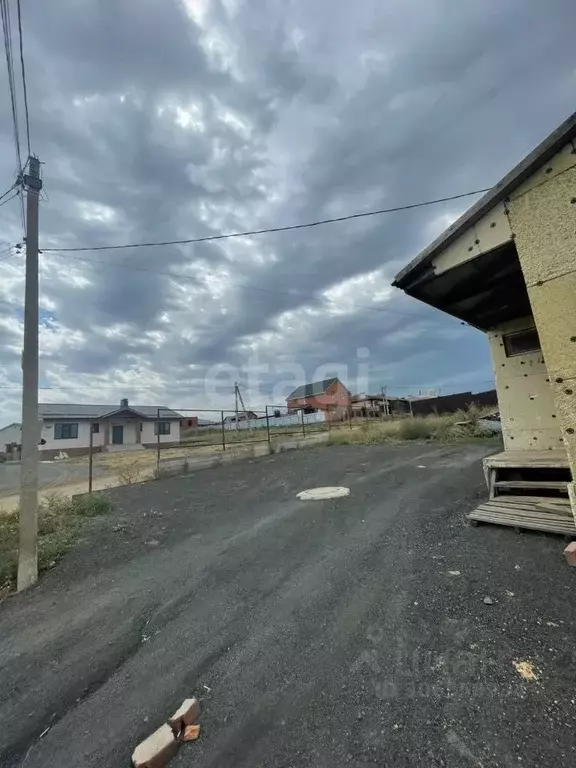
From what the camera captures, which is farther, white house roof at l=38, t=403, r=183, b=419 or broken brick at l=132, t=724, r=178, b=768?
white house roof at l=38, t=403, r=183, b=419

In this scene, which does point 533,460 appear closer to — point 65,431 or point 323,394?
point 65,431

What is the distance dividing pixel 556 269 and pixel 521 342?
3.00m

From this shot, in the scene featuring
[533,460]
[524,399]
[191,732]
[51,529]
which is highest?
[524,399]

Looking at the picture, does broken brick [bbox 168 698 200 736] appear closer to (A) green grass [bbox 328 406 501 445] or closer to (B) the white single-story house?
(A) green grass [bbox 328 406 501 445]

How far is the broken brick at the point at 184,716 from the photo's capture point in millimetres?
1734

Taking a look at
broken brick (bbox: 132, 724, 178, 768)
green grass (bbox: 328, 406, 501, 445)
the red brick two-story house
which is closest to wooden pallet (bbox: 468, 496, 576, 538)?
broken brick (bbox: 132, 724, 178, 768)

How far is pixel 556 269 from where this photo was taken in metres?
3.02

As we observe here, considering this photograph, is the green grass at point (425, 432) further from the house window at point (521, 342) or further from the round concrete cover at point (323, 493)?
the house window at point (521, 342)

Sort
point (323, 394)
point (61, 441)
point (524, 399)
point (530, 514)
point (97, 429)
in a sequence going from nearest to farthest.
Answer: point (530, 514)
point (524, 399)
point (61, 441)
point (97, 429)
point (323, 394)

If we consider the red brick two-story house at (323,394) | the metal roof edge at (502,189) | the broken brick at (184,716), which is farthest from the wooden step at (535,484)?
the red brick two-story house at (323,394)

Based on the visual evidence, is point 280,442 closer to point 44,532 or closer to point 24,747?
point 44,532

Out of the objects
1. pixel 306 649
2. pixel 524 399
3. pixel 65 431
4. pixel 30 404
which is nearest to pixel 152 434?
pixel 65 431

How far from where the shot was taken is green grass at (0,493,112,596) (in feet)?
12.8

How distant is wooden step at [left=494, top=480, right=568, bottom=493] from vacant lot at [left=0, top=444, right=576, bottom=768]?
77cm
